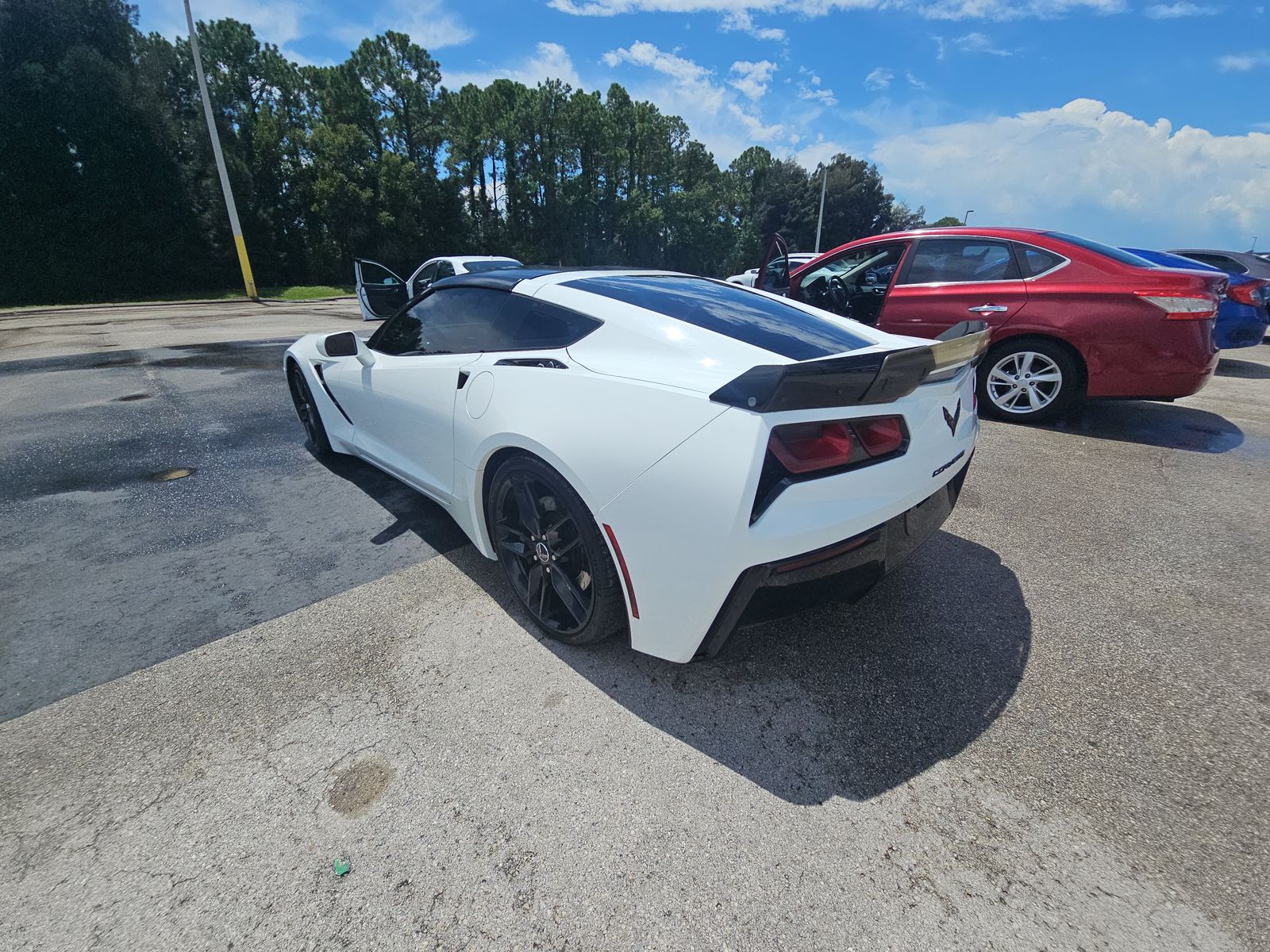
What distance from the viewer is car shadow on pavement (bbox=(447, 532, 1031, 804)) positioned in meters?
1.76

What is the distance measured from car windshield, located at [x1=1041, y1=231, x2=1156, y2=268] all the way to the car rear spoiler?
4068 mm

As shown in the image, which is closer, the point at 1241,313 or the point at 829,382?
the point at 829,382

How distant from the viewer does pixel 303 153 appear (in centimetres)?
3009

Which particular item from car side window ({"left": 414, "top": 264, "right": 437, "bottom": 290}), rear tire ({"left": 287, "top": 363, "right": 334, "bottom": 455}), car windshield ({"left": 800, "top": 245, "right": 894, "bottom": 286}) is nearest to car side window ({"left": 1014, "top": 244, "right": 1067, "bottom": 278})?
car windshield ({"left": 800, "top": 245, "right": 894, "bottom": 286})

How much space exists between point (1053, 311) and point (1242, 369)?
561 cm

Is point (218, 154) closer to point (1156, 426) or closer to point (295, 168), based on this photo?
point (295, 168)

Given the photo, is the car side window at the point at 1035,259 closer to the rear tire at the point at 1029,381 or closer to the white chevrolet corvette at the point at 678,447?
the rear tire at the point at 1029,381

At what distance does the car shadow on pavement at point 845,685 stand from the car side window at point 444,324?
118 cm

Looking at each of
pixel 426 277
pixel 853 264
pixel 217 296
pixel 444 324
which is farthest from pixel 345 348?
pixel 217 296

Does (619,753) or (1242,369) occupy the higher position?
(619,753)

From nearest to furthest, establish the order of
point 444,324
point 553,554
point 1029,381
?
point 553,554, point 444,324, point 1029,381

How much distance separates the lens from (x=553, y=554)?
7.25 feet

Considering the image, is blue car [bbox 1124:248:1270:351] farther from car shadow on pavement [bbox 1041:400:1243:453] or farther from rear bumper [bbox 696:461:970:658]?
rear bumper [bbox 696:461:970:658]

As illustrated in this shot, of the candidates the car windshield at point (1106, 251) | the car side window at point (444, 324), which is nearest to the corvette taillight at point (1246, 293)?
the car windshield at point (1106, 251)
